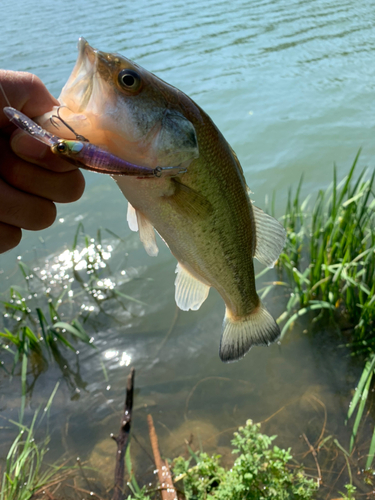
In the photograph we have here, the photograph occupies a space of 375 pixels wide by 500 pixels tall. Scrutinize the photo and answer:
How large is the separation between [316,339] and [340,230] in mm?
1184

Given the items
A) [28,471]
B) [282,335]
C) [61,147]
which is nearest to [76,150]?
[61,147]

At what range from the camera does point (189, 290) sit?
6.38ft

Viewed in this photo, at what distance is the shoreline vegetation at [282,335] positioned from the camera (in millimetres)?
2512

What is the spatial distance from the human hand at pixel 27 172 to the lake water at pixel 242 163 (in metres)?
2.56

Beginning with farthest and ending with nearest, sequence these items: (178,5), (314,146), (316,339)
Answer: (178,5), (314,146), (316,339)

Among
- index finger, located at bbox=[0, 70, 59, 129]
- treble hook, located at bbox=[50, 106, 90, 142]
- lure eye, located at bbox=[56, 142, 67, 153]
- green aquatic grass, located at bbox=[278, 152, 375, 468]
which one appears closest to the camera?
lure eye, located at bbox=[56, 142, 67, 153]

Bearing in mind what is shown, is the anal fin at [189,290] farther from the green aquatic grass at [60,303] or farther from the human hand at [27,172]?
the green aquatic grass at [60,303]

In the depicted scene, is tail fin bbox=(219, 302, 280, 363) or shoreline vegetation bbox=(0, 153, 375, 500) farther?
shoreline vegetation bbox=(0, 153, 375, 500)

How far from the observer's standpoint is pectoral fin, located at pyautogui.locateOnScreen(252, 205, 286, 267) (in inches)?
73.1

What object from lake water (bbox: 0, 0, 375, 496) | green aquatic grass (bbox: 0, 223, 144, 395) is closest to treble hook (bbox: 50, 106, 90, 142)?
green aquatic grass (bbox: 0, 223, 144, 395)

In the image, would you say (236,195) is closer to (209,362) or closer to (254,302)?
(254,302)

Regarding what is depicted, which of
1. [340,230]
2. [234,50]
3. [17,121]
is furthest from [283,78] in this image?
[17,121]

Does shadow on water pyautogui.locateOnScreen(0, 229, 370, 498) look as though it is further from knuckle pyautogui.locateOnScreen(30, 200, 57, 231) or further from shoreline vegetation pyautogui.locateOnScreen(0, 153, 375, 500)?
knuckle pyautogui.locateOnScreen(30, 200, 57, 231)

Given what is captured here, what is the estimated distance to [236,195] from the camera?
160 cm
